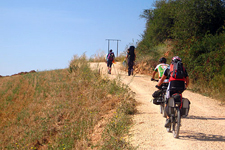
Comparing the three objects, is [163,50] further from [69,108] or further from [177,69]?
[177,69]

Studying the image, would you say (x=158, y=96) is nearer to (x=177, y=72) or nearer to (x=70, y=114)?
(x=177, y=72)

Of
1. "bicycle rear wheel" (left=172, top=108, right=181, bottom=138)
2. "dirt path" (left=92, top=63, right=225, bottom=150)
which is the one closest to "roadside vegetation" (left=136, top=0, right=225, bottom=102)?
"dirt path" (left=92, top=63, right=225, bottom=150)

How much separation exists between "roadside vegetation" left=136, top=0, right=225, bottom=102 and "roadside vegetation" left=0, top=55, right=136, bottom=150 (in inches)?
208

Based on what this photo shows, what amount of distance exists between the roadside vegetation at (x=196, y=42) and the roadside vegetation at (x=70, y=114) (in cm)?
528

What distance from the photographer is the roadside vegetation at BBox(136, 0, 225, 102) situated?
15047 millimetres

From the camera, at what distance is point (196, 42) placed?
17.4 metres

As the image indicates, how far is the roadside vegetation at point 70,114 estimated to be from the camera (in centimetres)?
823

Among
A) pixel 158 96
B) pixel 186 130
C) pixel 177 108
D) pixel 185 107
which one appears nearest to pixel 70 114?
pixel 158 96

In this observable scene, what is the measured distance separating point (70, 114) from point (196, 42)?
987 cm

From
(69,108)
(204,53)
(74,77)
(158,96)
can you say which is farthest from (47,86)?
(158,96)

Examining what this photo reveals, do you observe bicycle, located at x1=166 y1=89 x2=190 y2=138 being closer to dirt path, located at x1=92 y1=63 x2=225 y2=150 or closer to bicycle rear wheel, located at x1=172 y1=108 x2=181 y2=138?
bicycle rear wheel, located at x1=172 y1=108 x2=181 y2=138

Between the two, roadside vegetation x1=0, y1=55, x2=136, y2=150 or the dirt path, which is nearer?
the dirt path

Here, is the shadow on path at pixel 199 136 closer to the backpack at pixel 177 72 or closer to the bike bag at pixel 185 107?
the bike bag at pixel 185 107

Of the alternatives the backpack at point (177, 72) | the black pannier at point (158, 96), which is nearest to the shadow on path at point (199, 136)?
the black pannier at point (158, 96)
